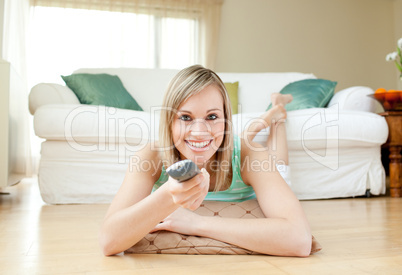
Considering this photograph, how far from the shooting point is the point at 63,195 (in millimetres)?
2312

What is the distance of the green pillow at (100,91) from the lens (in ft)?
9.11

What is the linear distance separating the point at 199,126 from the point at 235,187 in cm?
32

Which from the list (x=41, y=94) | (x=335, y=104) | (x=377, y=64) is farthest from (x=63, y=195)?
(x=377, y=64)

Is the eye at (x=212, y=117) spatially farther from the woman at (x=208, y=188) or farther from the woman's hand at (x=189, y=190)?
the woman's hand at (x=189, y=190)

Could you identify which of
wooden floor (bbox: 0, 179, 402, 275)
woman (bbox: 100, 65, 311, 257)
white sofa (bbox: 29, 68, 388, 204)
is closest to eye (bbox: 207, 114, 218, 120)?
woman (bbox: 100, 65, 311, 257)

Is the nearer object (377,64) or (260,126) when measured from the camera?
(260,126)

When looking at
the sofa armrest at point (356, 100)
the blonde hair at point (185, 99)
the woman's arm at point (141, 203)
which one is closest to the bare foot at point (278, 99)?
the sofa armrest at point (356, 100)

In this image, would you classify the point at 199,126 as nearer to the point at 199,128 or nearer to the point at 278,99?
the point at 199,128

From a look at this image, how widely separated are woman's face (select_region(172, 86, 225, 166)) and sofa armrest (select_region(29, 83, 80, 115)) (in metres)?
1.69

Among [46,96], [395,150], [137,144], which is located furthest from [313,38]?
[46,96]

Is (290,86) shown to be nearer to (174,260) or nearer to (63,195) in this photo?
(63,195)

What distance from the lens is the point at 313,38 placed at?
17.8 feet

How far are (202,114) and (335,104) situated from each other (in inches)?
79.8

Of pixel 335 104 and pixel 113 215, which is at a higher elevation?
pixel 335 104
